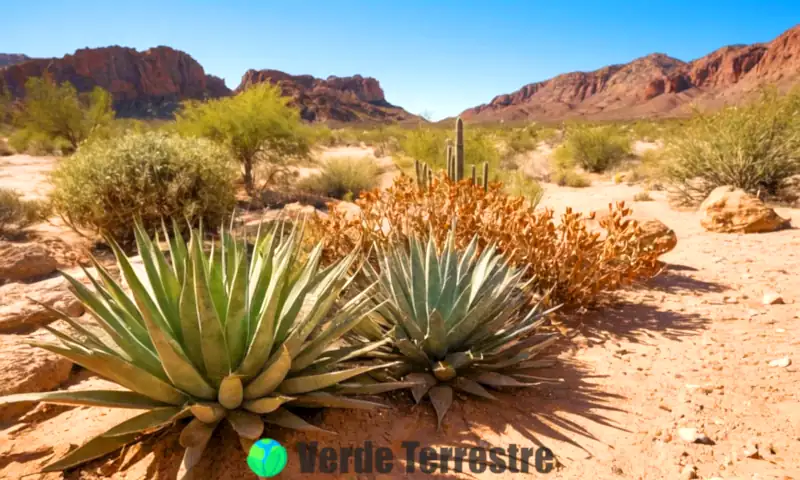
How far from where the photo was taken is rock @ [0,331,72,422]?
2.42m

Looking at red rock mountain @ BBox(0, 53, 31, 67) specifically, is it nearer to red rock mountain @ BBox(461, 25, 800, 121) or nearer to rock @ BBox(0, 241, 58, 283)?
red rock mountain @ BBox(461, 25, 800, 121)

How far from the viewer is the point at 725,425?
2369mm

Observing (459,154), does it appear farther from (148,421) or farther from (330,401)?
(148,421)

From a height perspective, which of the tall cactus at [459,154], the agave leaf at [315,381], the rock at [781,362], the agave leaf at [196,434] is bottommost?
the rock at [781,362]

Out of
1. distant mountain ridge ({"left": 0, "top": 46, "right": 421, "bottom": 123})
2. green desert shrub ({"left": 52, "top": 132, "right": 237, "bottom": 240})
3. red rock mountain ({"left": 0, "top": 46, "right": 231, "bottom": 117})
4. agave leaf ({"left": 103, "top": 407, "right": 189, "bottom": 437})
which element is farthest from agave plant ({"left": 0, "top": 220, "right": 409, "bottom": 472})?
red rock mountain ({"left": 0, "top": 46, "right": 231, "bottom": 117})

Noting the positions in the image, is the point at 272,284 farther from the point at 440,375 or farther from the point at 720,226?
the point at 720,226

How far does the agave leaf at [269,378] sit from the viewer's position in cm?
183

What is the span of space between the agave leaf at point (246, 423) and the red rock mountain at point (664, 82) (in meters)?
83.0

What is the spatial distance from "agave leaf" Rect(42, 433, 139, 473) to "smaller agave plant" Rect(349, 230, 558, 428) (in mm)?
1262

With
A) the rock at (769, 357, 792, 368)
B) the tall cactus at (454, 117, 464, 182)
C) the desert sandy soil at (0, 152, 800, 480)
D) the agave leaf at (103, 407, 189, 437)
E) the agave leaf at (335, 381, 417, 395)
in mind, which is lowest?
the desert sandy soil at (0, 152, 800, 480)

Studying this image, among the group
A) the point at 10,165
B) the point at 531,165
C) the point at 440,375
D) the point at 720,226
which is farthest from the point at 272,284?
the point at 10,165

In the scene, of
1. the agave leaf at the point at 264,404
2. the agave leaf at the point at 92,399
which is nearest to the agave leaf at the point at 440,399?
the agave leaf at the point at 264,404

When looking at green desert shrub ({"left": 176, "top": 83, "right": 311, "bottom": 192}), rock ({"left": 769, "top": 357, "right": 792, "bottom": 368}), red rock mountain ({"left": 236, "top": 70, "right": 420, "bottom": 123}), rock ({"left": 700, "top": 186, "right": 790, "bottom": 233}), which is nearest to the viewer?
rock ({"left": 769, "top": 357, "right": 792, "bottom": 368})

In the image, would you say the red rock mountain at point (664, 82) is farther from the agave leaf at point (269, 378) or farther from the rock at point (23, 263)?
the agave leaf at point (269, 378)
